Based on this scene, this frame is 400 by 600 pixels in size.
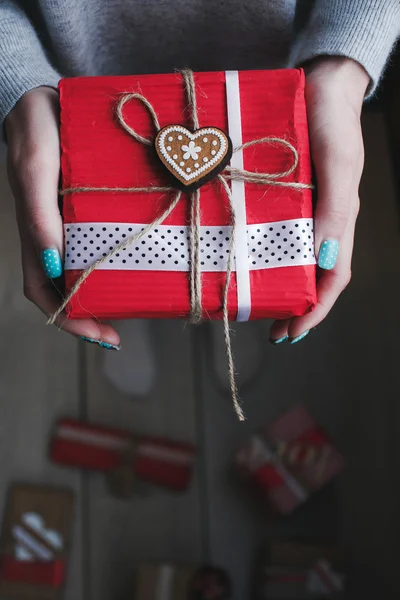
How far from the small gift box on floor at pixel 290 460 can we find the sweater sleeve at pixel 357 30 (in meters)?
0.79

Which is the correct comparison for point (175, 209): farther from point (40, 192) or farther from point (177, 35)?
point (177, 35)

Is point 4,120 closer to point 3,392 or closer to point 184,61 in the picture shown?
point 184,61

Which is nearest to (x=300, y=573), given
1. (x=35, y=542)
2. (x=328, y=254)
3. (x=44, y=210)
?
(x=35, y=542)

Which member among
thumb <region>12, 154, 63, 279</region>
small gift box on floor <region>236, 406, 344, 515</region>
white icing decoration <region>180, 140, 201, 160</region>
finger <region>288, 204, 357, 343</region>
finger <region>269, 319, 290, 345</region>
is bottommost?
small gift box on floor <region>236, 406, 344, 515</region>

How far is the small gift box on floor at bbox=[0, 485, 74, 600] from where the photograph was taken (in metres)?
1.13

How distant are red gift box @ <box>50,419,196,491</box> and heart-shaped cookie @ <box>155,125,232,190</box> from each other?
78 cm

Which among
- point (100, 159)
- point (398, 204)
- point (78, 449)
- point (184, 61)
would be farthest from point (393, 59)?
point (78, 449)

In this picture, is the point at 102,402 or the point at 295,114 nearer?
the point at 295,114

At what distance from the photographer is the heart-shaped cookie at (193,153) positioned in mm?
533

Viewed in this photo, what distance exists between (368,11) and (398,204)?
2.48 ft

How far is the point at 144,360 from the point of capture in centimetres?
122

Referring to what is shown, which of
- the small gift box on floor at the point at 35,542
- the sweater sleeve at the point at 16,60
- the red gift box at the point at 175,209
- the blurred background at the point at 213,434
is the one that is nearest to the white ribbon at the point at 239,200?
the red gift box at the point at 175,209

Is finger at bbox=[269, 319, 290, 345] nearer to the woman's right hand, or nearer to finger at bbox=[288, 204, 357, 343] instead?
finger at bbox=[288, 204, 357, 343]

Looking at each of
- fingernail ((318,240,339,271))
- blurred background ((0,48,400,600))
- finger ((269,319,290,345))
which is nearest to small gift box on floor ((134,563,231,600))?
blurred background ((0,48,400,600))
